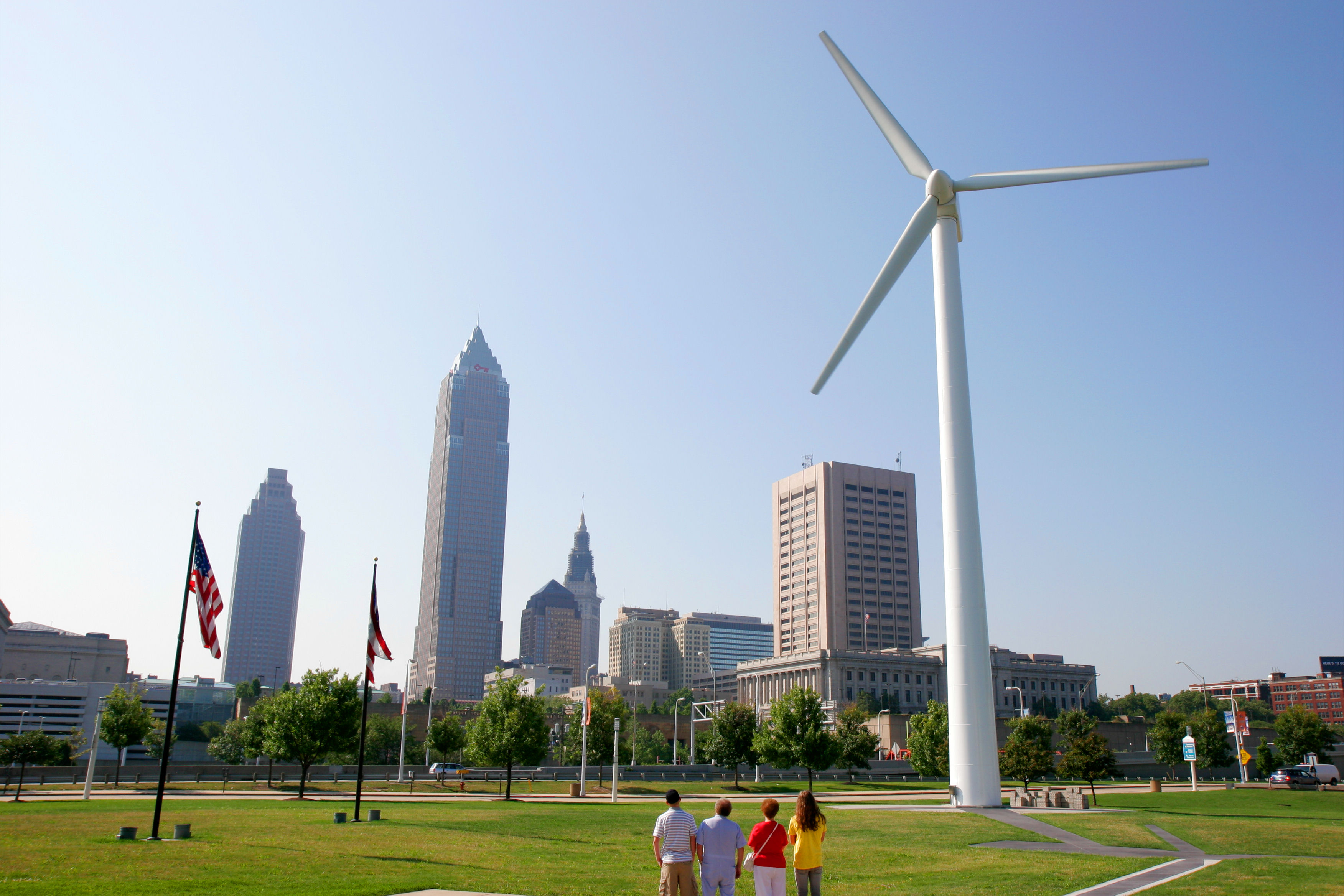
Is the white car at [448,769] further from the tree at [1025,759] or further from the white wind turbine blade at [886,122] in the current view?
the white wind turbine blade at [886,122]

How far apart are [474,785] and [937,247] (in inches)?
1935

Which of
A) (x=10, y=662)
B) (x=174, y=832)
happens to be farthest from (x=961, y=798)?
(x=10, y=662)

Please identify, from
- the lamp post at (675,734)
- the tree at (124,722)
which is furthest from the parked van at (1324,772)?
the tree at (124,722)

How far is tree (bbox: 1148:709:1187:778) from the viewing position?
8519cm

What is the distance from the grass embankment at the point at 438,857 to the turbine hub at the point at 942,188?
2820cm

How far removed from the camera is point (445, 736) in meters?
77.7

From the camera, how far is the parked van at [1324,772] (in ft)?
234

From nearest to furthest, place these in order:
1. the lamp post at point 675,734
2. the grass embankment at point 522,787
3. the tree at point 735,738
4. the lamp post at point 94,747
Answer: the lamp post at point 94,747 → the grass embankment at point 522,787 → the tree at point 735,738 → the lamp post at point 675,734

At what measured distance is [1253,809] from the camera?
45.5 m

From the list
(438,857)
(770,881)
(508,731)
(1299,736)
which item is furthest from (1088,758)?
(1299,736)

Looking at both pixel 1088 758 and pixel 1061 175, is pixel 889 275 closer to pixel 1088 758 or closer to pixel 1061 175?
pixel 1061 175

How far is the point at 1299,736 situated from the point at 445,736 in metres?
81.0

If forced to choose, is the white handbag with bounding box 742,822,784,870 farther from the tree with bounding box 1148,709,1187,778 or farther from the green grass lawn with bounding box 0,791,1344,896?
the tree with bounding box 1148,709,1187,778

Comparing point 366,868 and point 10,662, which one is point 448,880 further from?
point 10,662
